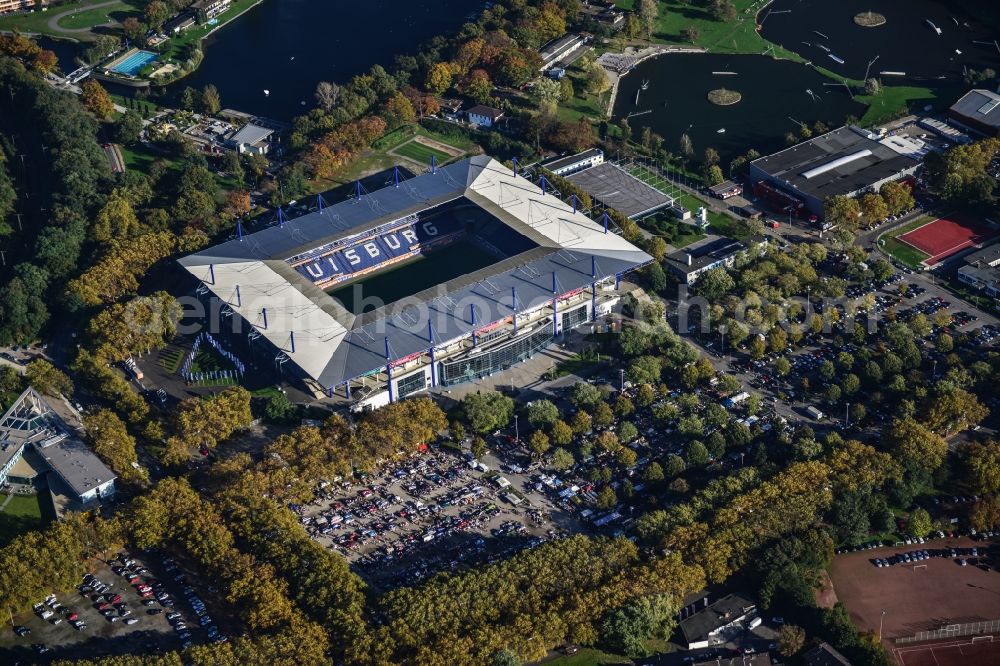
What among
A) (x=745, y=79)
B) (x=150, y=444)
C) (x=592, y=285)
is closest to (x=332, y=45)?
(x=745, y=79)

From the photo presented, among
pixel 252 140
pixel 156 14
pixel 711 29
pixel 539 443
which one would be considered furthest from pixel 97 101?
pixel 711 29

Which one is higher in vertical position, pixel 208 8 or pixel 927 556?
pixel 208 8

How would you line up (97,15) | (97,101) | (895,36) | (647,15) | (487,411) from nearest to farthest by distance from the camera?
(487,411) < (97,101) < (895,36) < (647,15) < (97,15)

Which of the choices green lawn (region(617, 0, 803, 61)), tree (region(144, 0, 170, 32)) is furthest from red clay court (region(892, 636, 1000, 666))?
tree (region(144, 0, 170, 32))

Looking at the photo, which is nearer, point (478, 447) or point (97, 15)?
point (478, 447)

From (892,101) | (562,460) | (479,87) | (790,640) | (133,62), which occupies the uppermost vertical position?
(133,62)

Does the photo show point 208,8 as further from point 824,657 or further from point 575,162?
point 824,657

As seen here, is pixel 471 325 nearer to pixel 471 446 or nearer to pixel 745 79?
pixel 471 446
